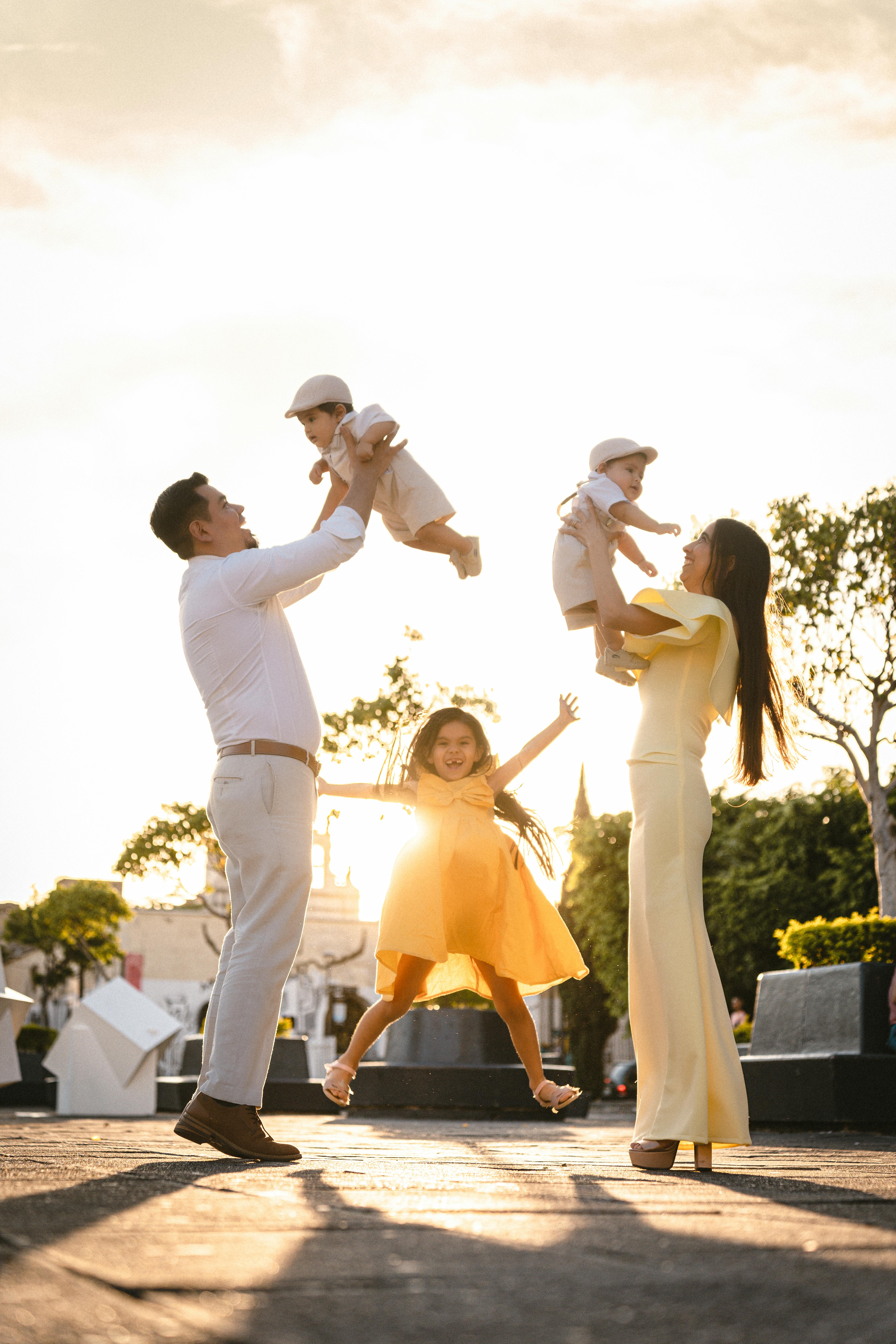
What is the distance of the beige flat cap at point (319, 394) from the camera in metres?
5.30

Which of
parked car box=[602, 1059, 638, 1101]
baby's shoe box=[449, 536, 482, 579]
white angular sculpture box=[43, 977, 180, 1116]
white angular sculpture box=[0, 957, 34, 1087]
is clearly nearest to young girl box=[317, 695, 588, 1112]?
baby's shoe box=[449, 536, 482, 579]

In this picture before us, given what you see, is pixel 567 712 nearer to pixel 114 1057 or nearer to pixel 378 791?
pixel 378 791

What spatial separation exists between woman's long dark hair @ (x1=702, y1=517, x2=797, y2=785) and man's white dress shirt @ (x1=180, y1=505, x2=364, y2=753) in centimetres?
129

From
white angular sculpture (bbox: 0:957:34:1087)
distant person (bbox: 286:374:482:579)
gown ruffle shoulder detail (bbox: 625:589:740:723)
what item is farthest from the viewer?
white angular sculpture (bbox: 0:957:34:1087)

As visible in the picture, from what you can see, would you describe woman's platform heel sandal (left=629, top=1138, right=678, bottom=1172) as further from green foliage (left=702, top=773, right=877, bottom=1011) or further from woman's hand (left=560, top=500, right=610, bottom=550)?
green foliage (left=702, top=773, right=877, bottom=1011)

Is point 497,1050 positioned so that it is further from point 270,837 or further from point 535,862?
point 270,837

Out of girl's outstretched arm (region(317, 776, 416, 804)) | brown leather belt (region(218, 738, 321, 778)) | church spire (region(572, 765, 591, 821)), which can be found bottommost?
brown leather belt (region(218, 738, 321, 778))

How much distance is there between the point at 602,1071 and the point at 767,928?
8197 millimetres

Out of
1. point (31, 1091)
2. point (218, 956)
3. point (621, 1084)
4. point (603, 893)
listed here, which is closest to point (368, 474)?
point (31, 1091)

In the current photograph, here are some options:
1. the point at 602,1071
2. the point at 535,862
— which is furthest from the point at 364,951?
the point at 535,862

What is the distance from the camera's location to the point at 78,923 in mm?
45531

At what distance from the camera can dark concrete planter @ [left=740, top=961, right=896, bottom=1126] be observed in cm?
826

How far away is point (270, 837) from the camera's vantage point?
14.1 feet

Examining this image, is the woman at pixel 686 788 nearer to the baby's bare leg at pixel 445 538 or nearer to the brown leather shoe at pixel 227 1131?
the baby's bare leg at pixel 445 538
